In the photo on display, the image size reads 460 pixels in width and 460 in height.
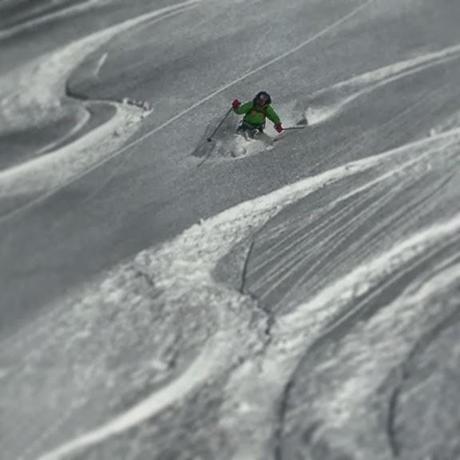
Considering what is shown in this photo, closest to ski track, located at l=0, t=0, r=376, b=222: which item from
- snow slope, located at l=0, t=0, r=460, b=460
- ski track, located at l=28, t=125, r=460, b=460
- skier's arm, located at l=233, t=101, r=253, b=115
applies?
snow slope, located at l=0, t=0, r=460, b=460

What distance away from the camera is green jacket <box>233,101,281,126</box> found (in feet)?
9.15

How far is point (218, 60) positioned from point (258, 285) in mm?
1143

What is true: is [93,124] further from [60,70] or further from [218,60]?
[218,60]

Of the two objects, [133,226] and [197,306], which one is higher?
[133,226]

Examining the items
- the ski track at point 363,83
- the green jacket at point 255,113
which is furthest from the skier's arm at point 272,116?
the ski track at point 363,83

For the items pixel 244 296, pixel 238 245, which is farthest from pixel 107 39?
pixel 244 296

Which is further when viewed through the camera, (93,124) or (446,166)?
(93,124)

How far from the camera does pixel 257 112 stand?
110 inches

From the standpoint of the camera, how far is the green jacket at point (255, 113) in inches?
110

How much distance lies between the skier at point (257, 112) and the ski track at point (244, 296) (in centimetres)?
25

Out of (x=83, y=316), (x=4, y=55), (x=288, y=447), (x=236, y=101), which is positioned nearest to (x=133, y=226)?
(x=83, y=316)

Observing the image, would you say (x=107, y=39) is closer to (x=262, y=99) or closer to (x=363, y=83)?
(x=262, y=99)

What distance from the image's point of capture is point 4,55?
326 cm

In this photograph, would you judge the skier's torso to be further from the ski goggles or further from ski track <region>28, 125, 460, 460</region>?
ski track <region>28, 125, 460, 460</region>
